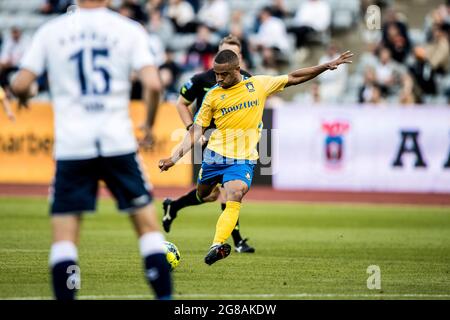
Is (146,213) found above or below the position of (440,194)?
above

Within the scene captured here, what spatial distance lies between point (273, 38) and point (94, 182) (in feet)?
57.2

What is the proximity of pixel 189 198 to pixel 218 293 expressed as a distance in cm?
390

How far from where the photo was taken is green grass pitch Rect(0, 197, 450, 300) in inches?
330

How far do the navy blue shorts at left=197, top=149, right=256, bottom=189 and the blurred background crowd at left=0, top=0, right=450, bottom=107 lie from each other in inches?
432

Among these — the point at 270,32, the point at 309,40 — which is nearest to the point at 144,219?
the point at 270,32

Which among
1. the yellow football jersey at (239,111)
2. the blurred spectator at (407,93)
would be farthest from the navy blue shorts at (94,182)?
the blurred spectator at (407,93)

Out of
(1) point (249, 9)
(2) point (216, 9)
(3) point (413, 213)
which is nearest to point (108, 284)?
(3) point (413, 213)

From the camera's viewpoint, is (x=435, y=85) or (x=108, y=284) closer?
(x=108, y=284)

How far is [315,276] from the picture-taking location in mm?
9344

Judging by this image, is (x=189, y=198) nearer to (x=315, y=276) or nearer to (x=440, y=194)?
(x=315, y=276)

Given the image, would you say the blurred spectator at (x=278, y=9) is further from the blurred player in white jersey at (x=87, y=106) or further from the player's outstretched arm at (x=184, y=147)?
the blurred player in white jersey at (x=87, y=106)

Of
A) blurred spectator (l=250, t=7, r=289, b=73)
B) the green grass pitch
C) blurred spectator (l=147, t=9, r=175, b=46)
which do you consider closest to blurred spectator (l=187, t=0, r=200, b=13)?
blurred spectator (l=147, t=9, r=175, b=46)

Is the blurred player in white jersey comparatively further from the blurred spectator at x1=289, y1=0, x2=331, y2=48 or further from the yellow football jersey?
the blurred spectator at x1=289, y1=0, x2=331, y2=48

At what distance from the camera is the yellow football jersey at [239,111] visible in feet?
33.4
